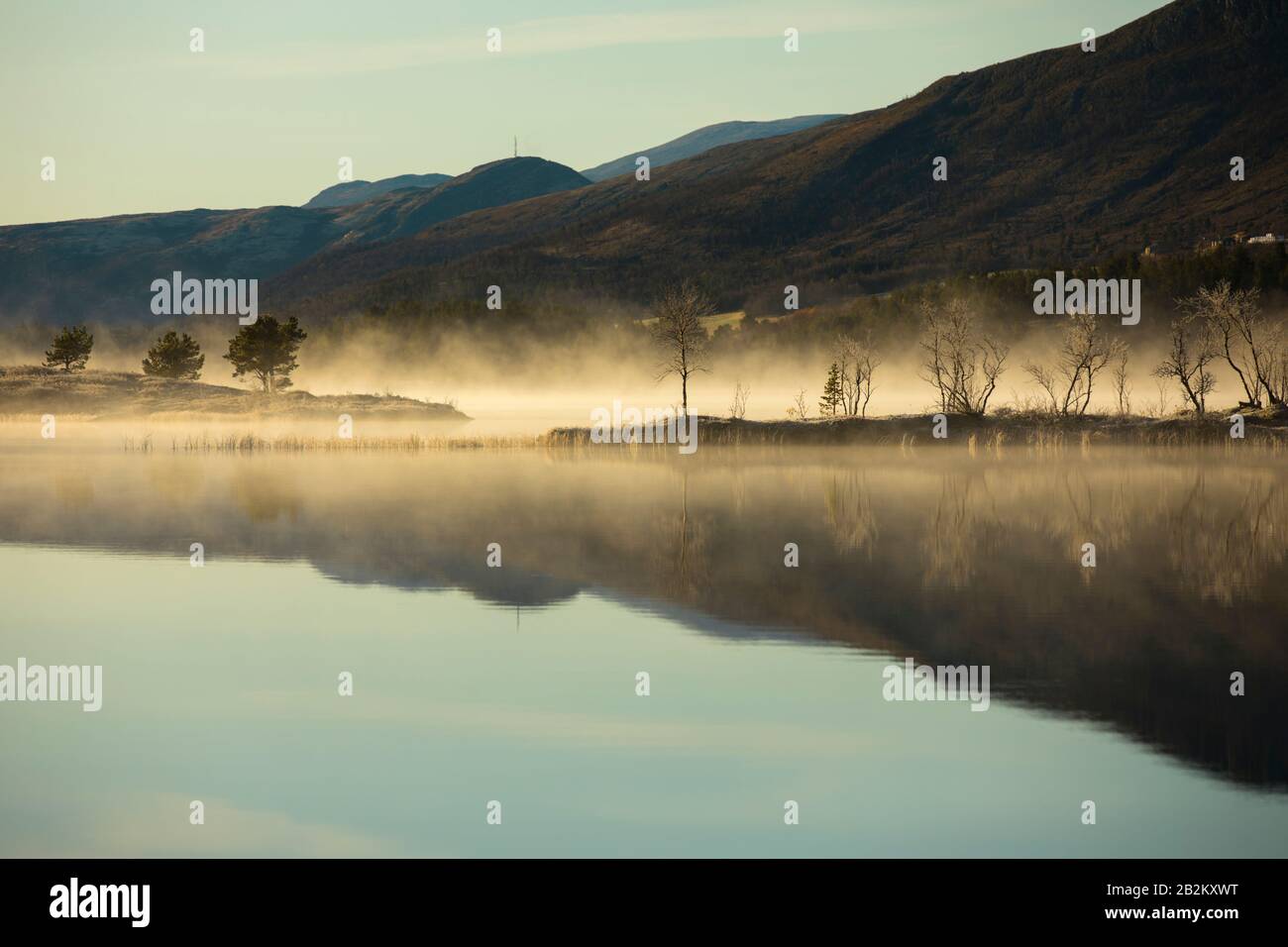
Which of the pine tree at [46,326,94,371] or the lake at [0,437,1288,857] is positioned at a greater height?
the pine tree at [46,326,94,371]

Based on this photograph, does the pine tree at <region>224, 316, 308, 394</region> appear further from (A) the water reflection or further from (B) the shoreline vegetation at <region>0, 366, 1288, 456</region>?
(A) the water reflection

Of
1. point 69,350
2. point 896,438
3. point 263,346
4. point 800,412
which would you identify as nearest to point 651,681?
point 896,438

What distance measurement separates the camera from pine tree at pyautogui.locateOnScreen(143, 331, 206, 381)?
123875 millimetres

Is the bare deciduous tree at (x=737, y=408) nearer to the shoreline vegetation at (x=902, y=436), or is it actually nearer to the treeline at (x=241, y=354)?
the shoreline vegetation at (x=902, y=436)

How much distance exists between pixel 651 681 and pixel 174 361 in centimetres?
11121

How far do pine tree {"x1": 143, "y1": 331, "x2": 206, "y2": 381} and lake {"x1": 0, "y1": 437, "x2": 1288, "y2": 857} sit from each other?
8661 centimetres

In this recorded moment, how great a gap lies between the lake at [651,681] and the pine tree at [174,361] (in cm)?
8661

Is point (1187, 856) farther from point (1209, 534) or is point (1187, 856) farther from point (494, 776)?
point (1209, 534)

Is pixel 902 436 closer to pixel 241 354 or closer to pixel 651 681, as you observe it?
pixel 241 354

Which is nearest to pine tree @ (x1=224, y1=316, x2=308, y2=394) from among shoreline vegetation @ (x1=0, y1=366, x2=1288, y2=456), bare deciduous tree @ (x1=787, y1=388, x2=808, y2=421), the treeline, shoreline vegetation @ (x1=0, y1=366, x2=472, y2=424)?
the treeline

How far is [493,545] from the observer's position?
33438 mm

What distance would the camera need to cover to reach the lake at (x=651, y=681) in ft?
46.2

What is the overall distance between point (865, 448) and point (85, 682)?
2231 inches

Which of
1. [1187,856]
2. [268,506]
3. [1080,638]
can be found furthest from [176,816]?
[268,506]
